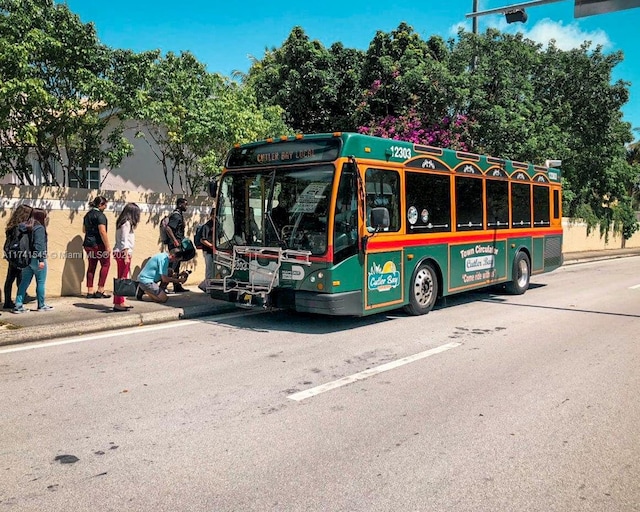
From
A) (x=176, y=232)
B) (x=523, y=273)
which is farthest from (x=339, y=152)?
(x=523, y=273)

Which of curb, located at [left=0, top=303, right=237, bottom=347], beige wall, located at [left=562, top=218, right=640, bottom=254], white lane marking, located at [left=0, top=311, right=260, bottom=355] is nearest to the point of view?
white lane marking, located at [left=0, top=311, right=260, bottom=355]

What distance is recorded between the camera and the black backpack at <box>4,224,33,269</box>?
8445mm

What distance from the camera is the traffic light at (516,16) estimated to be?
462 inches

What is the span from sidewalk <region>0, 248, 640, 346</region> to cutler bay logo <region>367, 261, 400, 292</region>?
2.97 m

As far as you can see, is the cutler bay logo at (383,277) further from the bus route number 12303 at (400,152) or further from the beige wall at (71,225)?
the beige wall at (71,225)

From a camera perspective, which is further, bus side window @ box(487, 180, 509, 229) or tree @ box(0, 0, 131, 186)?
bus side window @ box(487, 180, 509, 229)

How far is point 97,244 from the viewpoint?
10.3m

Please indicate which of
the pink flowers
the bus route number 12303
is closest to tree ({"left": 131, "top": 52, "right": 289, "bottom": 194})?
the bus route number 12303

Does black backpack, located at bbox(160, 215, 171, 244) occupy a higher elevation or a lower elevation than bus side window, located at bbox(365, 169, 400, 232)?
lower

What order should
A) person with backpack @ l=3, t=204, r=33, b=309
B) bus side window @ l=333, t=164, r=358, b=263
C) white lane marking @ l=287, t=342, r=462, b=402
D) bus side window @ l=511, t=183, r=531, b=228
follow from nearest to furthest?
white lane marking @ l=287, t=342, r=462, b=402 → bus side window @ l=333, t=164, r=358, b=263 → person with backpack @ l=3, t=204, r=33, b=309 → bus side window @ l=511, t=183, r=531, b=228

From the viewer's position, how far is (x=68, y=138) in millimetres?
11234

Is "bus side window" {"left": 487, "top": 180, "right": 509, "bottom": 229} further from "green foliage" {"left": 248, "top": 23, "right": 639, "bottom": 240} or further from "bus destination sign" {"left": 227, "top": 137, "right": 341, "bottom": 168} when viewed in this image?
"green foliage" {"left": 248, "top": 23, "right": 639, "bottom": 240}

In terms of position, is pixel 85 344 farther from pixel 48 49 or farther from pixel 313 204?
pixel 48 49

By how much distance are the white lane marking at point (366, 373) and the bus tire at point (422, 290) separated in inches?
69.5
